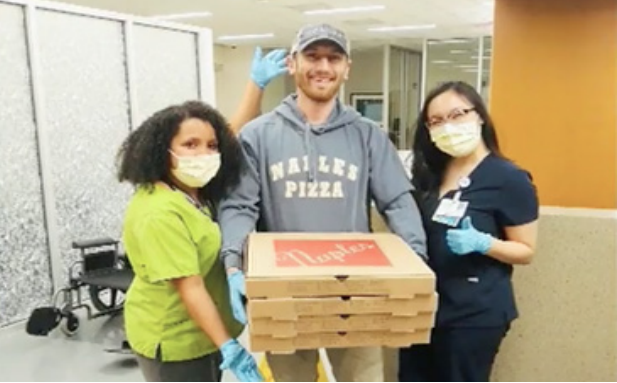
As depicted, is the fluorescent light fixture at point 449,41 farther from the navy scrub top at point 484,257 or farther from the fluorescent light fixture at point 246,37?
the navy scrub top at point 484,257

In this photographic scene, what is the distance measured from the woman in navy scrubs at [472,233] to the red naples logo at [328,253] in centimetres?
35

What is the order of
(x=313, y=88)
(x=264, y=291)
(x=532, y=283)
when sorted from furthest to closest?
(x=532, y=283) → (x=313, y=88) → (x=264, y=291)

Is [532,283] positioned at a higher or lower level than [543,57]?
lower

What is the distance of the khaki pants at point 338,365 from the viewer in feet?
4.99

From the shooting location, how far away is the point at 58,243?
3678 millimetres

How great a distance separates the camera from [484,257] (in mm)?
1623

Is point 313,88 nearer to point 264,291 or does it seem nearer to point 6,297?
point 264,291

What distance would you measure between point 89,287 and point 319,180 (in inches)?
97.7

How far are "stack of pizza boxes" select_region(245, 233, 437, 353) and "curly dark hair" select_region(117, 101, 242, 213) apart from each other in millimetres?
362

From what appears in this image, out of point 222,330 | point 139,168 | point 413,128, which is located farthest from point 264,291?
point 413,128

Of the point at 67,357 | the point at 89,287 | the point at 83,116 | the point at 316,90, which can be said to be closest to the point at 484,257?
the point at 316,90

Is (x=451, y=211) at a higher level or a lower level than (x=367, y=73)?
lower

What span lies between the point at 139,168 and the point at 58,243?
2.50 meters

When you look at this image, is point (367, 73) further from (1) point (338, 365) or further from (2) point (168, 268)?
(2) point (168, 268)
